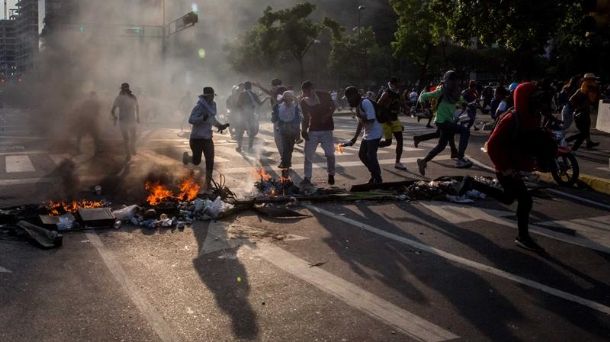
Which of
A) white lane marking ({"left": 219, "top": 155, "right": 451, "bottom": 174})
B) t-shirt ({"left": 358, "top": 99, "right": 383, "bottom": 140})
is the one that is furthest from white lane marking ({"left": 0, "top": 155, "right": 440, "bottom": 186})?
t-shirt ({"left": 358, "top": 99, "right": 383, "bottom": 140})

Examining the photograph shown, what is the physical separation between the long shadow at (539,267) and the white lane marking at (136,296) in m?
2.84

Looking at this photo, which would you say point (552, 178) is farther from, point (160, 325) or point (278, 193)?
point (160, 325)

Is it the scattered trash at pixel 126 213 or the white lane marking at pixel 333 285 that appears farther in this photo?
the scattered trash at pixel 126 213

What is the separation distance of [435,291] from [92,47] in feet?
73.5

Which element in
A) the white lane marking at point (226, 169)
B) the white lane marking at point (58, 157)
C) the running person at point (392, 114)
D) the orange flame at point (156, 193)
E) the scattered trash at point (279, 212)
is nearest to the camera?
the scattered trash at point (279, 212)

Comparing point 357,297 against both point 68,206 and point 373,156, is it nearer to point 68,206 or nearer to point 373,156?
point 68,206

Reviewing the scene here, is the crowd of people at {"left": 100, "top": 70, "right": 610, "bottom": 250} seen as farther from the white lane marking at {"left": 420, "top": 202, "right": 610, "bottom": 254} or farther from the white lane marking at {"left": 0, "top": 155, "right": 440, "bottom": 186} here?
the white lane marking at {"left": 0, "top": 155, "right": 440, "bottom": 186}

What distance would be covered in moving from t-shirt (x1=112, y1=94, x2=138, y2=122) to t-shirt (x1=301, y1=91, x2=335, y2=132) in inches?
216

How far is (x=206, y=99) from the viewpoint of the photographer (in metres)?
9.84

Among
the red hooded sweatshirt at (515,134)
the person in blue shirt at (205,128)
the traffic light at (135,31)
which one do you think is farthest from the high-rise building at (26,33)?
the red hooded sweatshirt at (515,134)

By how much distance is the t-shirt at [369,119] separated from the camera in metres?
9.50

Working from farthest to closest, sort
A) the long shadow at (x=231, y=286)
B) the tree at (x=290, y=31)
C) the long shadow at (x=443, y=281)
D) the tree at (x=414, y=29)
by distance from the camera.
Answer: the tree at (x=290, y=31) < the tree at (x=414, y=29) < the long shadow at (x=443, y=281) < the long shadow at (x=231, y=286)

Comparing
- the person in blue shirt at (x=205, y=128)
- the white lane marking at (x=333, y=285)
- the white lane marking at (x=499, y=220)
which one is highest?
the person in blue shirt at (x=205, y=128)

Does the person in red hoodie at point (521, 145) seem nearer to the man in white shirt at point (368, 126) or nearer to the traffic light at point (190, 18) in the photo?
the man in white shirt at point (368, 126)
